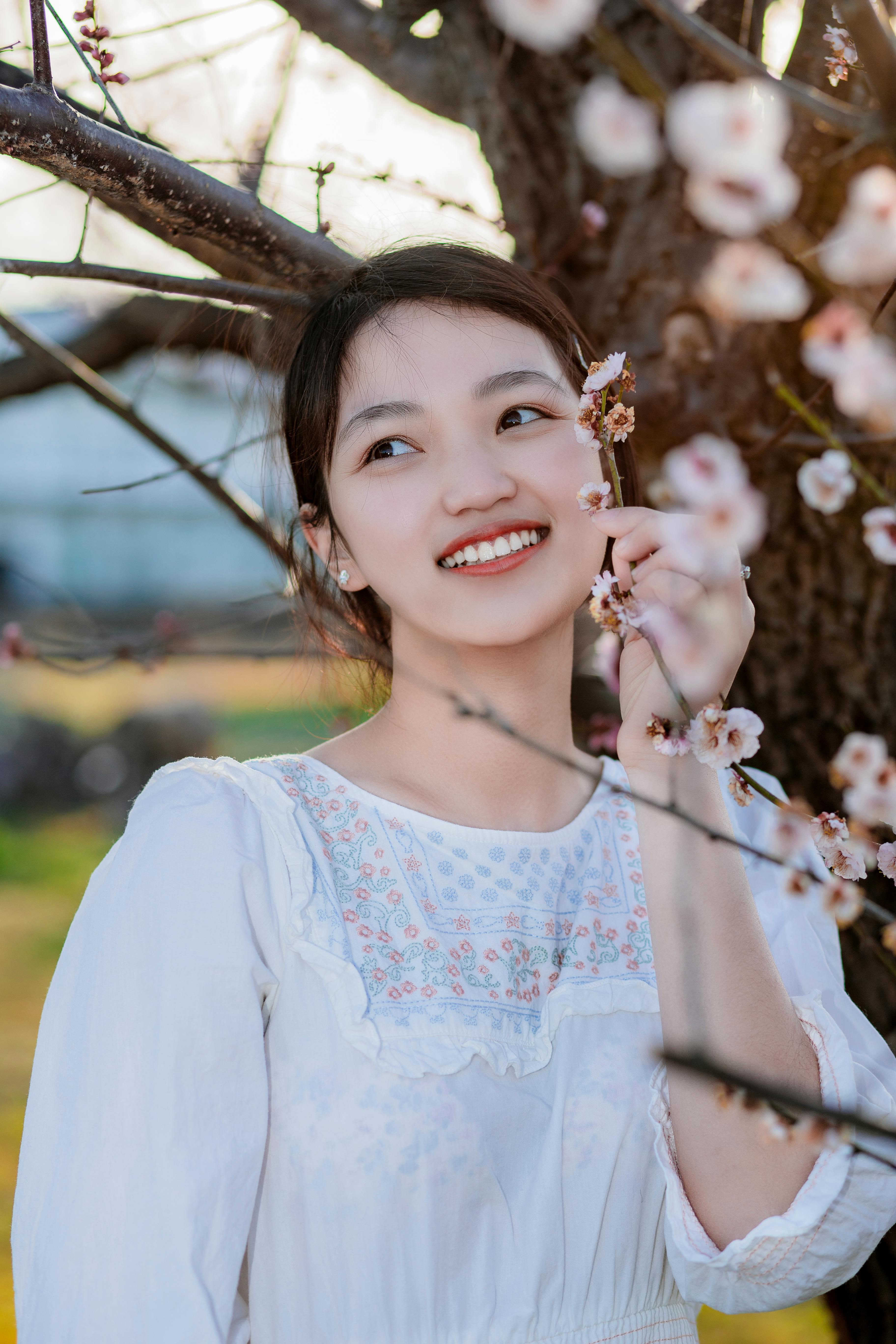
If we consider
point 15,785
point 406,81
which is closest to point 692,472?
point 406,81

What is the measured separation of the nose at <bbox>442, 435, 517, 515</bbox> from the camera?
1.23m

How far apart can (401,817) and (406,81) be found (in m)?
1.33

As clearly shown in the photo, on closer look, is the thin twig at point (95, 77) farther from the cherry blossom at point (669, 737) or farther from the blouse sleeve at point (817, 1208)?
the blouse sleeve at point (817, 1208)

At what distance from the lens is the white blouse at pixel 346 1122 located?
1063mm

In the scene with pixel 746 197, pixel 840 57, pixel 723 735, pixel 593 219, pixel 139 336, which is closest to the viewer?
pixel 746 197

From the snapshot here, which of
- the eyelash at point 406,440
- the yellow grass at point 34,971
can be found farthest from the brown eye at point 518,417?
the yellow grass at point 34,971

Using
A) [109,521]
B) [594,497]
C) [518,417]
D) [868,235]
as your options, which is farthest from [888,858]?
[109,521]

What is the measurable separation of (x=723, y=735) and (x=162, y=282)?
0.98 metres

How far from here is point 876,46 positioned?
15.1 inches

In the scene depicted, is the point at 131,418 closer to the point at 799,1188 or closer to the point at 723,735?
the point at 723,735

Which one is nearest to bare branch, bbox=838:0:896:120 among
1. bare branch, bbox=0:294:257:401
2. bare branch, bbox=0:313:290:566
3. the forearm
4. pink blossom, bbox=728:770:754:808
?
pink blossom, bbox=728:770:754:808

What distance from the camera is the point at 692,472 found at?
514mm

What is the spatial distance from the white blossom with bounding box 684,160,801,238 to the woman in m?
0.47

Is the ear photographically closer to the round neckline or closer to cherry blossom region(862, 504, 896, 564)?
the round neckline
